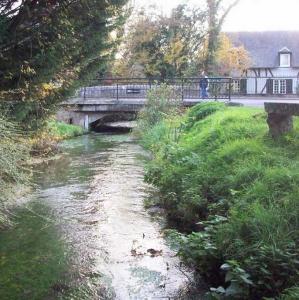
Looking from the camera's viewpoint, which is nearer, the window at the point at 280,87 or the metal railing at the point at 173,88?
the metal railing at the point at 173,88

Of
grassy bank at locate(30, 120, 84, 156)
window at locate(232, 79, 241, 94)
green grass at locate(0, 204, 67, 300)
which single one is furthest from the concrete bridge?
green grass at locate(0, 204, 67, 300)

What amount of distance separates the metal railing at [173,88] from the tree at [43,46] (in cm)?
1126

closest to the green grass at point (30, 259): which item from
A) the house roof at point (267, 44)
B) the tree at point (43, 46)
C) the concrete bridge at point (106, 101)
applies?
the tree at point (43, 46)

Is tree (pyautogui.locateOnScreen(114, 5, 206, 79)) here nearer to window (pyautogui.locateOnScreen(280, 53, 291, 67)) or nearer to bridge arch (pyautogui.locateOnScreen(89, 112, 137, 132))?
bridge arch (pyautogui.locateOnScreen(89, 112, 137, 132))

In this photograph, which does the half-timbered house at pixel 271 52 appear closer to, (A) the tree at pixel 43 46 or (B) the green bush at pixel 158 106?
(B) the green bush at pixel 158 106

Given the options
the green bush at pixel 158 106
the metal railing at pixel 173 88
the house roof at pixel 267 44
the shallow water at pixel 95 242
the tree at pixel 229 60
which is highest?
the house roof at pixel 267 44

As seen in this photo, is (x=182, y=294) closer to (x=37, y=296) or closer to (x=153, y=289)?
(x=153, y=289)

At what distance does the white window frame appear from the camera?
43625mm

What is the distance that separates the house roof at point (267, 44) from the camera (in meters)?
43.7

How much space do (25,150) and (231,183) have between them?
3428mm

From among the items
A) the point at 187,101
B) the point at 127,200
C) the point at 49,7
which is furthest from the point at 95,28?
the point at 187,101

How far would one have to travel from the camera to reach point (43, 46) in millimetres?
9664

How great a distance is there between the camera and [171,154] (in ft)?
34.5

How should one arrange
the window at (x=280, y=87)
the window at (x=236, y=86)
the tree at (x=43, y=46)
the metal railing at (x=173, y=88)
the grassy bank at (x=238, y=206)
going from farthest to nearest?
1. the window at (x=280, y=87)
2. the window at (x=236, y=86)
3. the metal railing at (x=173, y=88)
4. the tree at (x=43, y=46)
5. the grassy bank at (x=238, y=206)
